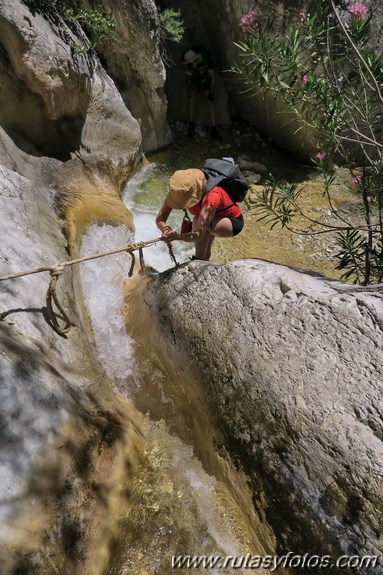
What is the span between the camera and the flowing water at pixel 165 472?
2.13 meters


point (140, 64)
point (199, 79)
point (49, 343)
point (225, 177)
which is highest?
point (199, 79)

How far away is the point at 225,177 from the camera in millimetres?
3367

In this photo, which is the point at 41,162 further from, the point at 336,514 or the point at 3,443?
the point at 336,514

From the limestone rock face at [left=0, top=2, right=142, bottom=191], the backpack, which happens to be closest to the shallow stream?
the backpack

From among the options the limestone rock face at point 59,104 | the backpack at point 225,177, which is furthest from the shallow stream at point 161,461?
the limestone rock face at point 59,104

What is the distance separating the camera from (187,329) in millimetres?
3020

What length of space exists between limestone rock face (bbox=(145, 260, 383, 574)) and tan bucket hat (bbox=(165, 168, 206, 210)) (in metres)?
0.68

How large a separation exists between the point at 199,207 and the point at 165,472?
2.30 metres

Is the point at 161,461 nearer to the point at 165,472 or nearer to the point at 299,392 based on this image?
the point at 165,472

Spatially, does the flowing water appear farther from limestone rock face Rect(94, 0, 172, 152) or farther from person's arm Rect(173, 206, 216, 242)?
limestone rock face Rect(94, 0, 172, 152)

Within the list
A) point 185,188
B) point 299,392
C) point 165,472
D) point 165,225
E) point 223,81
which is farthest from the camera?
point 223,81

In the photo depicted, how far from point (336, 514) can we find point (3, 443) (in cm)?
171

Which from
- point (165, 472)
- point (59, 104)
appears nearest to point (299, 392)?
point (165, 472)

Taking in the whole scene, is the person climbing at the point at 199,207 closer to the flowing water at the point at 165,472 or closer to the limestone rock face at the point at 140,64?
the flowing water at the point at 165,472
